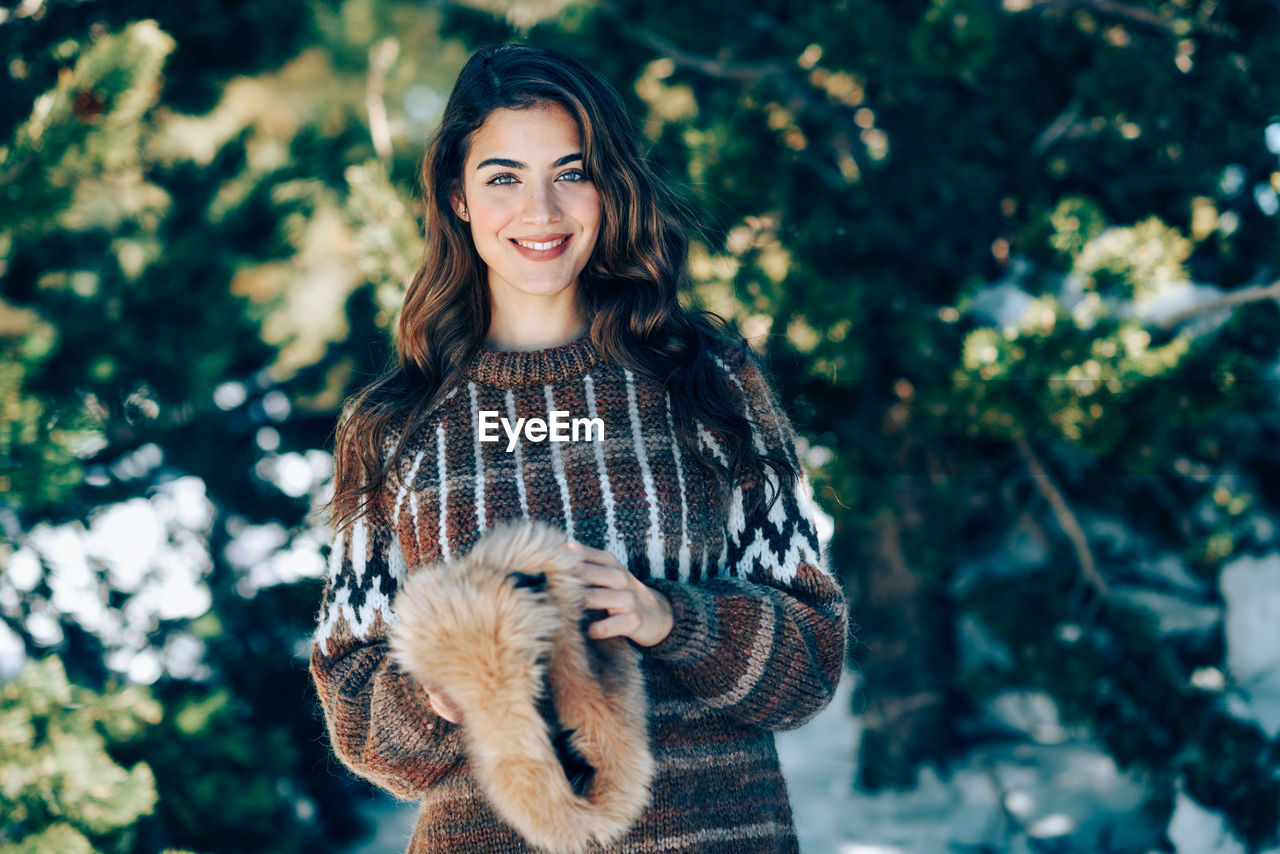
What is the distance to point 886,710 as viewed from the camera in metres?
3.44

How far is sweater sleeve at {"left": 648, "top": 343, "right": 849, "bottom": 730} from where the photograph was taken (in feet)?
4.80

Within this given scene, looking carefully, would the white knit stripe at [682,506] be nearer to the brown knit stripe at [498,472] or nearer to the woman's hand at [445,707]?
the brown knit stripe at [498,472]

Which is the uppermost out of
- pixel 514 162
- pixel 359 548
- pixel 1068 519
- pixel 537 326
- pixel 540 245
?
pixel 514 162

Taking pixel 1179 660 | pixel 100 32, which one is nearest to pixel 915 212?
pixel 1179 660

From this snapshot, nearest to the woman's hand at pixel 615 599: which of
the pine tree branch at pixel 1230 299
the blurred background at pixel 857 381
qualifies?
the blurred background at pixel 857 381

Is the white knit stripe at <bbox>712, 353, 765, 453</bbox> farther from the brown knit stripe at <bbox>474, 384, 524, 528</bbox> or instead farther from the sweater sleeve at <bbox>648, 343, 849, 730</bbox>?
the brown knit stripe at <bbox>474, 384, 524, 528</bbox>

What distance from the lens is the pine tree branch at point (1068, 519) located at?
2.96 metres

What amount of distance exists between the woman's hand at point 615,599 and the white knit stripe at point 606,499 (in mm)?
166

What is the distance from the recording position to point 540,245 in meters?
1.63

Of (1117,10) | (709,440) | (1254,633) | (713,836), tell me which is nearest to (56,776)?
(713,836)

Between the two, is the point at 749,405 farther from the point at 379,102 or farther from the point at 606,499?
the point at 379,102

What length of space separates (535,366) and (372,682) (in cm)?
58

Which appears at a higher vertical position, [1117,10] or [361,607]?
[1117,10]

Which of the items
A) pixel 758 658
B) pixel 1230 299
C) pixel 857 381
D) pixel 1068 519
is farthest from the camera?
pixel 1068 519
